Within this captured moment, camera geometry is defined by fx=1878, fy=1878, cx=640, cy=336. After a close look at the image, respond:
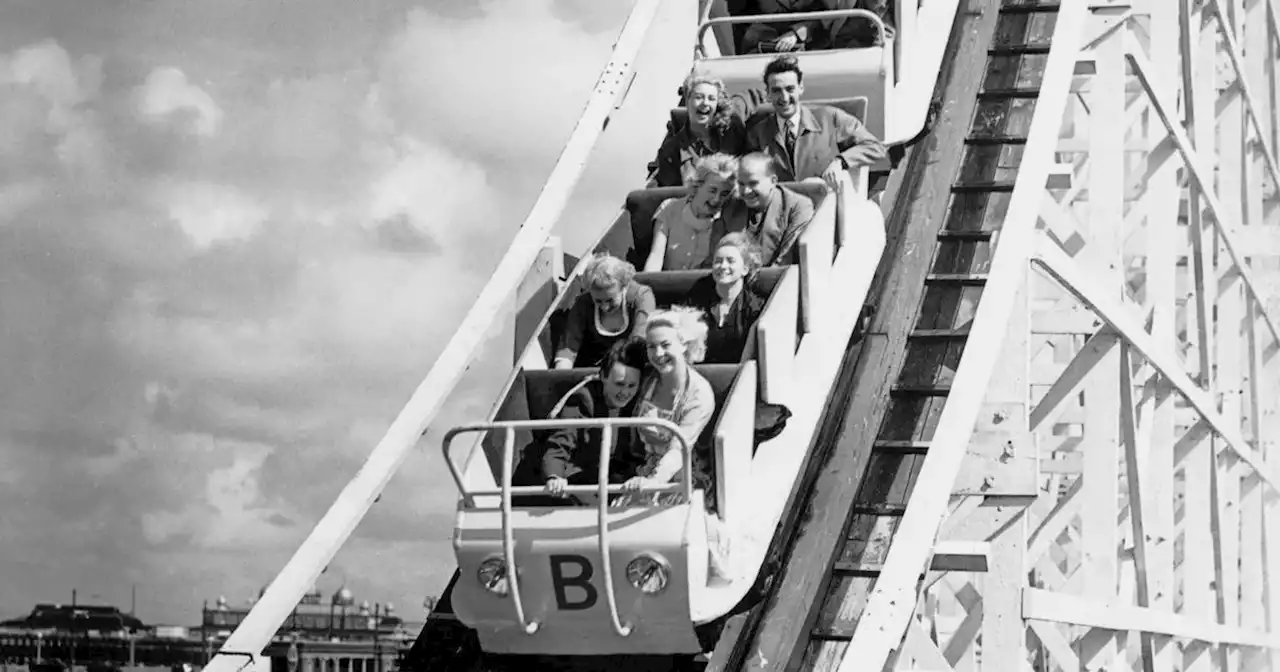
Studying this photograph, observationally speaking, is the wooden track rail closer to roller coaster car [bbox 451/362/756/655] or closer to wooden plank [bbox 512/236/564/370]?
roller coaster car [bbox 451/362/756/655]

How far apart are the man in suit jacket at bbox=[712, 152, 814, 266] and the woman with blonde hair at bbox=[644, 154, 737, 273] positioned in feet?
0.29

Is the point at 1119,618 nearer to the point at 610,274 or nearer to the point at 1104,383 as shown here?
the point at 1104,383

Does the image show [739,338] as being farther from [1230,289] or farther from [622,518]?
[1230,289]

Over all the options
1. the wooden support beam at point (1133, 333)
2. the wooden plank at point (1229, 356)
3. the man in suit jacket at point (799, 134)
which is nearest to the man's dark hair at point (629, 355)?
the man in suit jacket at point (799, 134)

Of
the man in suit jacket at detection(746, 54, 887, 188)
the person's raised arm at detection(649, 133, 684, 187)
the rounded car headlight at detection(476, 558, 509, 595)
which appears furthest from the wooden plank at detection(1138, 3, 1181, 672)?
the rounded car headlight at detection(476, 558, 509, 595)

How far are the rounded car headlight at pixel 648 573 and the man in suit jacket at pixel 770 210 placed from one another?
5.54 ft

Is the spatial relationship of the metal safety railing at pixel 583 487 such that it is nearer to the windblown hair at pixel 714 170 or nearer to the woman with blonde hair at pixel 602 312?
the woman with blonde hair at pixel 602 312

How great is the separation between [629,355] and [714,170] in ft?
3.49

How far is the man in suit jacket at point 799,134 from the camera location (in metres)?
7.82

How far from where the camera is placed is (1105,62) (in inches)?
364

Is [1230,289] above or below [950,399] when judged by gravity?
above

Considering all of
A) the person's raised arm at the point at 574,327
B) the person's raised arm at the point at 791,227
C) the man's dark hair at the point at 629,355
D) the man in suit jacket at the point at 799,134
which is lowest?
the man's dark hair at the point at 629,355

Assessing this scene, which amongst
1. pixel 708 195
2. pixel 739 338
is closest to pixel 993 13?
pixel 708 195

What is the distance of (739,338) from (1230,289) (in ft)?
20.9
